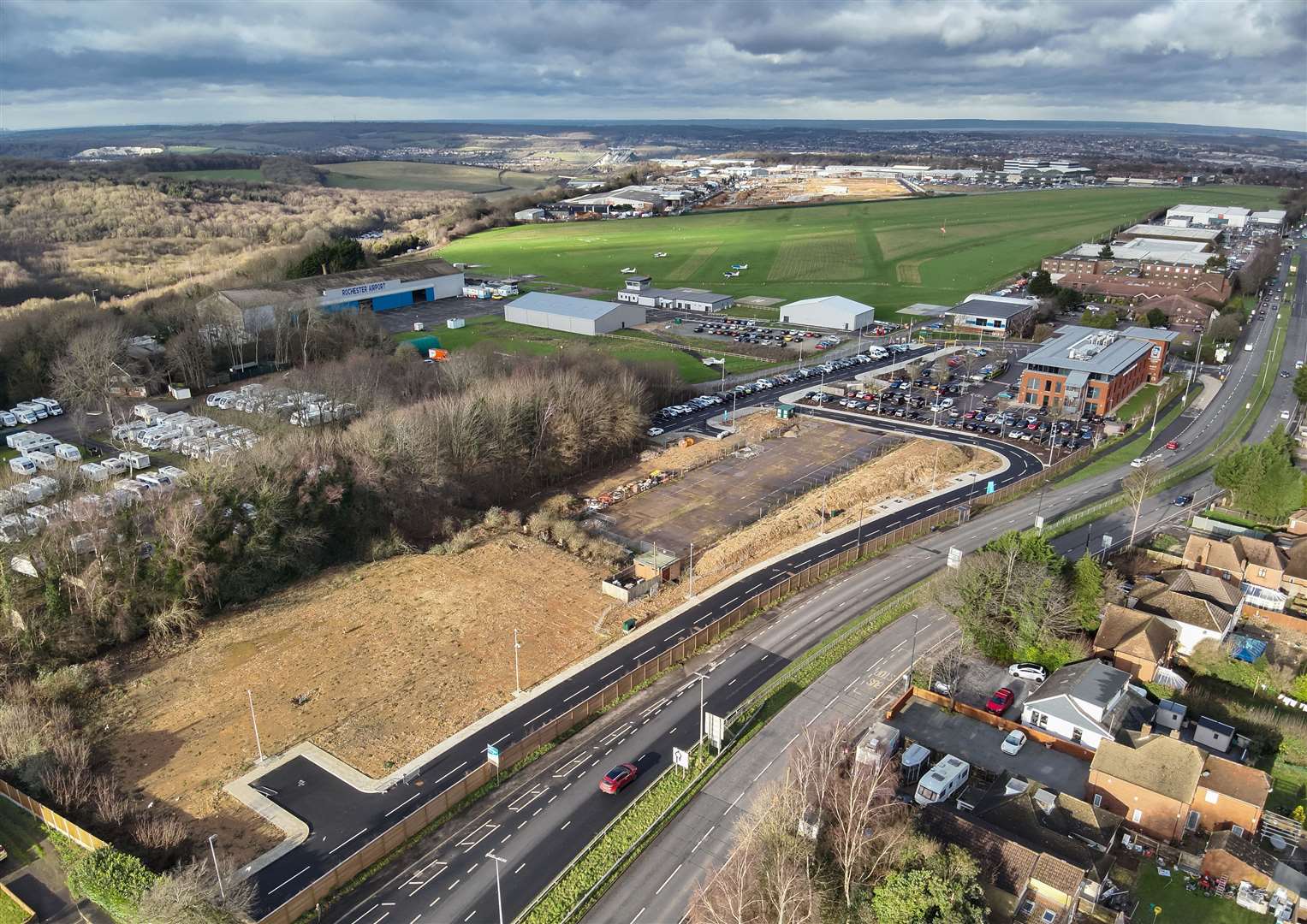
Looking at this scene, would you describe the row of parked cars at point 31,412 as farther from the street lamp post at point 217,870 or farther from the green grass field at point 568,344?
the street lamp post at point 217,870

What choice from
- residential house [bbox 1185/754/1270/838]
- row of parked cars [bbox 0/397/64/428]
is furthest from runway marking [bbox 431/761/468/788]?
row of parked cars [bbox 0/397/64/428]

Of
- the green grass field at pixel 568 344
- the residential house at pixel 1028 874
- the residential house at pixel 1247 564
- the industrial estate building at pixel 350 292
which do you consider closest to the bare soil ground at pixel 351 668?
the residential house at pixel 1028 874

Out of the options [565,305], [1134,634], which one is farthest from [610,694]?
[565,305]

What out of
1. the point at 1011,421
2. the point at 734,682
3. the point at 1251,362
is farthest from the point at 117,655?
the point at 1251,362

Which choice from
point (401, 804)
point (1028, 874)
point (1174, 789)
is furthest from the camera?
point (401, 804)

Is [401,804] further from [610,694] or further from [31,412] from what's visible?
[31,412]

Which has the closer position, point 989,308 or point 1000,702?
point 1000,702

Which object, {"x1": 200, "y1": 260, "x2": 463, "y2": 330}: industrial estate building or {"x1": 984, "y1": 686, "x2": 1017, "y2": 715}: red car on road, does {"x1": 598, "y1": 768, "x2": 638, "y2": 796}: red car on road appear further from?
{"x1": 200, "y1": 260, "x2": 463, "y2": 330}: industrial estate building

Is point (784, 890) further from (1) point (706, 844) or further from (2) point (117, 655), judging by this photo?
(2) point (117, 655)
